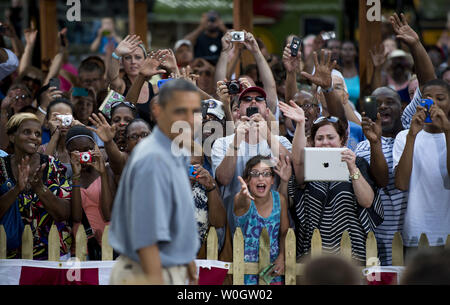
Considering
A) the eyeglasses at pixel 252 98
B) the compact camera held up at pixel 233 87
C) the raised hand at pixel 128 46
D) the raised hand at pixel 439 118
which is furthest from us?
the raised hand at pixel 128 46

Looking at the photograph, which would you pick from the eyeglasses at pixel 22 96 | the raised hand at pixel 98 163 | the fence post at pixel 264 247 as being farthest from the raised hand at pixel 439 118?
the eyeglasses at pixel 22 96

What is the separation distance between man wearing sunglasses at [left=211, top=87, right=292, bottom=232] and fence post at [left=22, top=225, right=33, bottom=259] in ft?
4.75

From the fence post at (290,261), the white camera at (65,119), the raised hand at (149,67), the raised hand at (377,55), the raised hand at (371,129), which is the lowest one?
the fence post at (290,261)

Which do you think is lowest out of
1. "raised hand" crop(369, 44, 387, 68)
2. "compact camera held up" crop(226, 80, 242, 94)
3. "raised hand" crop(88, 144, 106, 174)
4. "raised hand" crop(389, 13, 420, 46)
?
"raised hand" crop(88, 144, 106, 174)

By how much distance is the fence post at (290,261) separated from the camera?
17.5ft

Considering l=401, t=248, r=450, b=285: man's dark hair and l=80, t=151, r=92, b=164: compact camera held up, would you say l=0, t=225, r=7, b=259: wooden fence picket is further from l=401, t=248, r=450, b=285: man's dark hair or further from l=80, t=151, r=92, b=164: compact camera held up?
l=401, t=248, r=450, b=285: man's dark hair

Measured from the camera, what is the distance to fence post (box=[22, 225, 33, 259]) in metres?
5.50

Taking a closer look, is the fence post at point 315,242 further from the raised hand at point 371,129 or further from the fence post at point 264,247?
the raised hand at point 371,129

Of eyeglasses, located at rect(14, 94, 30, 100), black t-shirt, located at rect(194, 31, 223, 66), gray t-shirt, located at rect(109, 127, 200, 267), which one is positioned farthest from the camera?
black t-shirt, located at rect(194, 31, 223, 66)

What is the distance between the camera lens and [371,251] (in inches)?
209

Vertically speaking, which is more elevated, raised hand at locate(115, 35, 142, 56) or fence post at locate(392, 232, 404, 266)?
raised hand at locate(115, 35, 142, 56)

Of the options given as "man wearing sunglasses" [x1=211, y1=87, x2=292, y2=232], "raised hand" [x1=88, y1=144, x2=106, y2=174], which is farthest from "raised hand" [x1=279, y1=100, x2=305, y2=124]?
"raised hand" [x1=88, y1=144, x2=106, y2=174]

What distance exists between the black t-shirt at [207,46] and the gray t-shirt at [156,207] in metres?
5.72

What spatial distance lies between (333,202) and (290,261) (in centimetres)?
53
